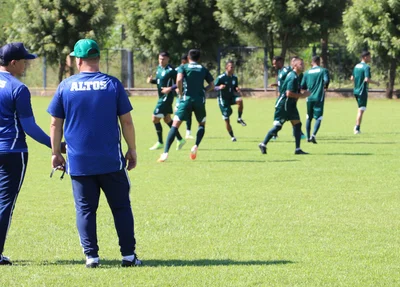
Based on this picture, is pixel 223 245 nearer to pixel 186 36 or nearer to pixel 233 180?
pixel 233 180

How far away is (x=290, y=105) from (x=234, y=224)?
25.1ft

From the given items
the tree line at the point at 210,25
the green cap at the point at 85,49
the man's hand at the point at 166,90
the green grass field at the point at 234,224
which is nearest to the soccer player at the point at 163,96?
the man's hand at the point at 166,90

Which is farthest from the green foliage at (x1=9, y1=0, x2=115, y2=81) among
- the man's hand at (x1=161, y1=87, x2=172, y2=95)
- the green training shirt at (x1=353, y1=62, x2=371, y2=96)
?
the man's hand at (x1=161, y1=87, x2=172, y2=95)

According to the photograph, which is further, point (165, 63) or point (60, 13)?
point (60, 13)

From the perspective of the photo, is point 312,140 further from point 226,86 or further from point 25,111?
point 25,111

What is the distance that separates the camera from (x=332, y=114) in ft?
102

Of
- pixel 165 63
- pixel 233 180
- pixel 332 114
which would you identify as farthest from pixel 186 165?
pixel 332 114

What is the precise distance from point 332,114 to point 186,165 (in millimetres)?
17158

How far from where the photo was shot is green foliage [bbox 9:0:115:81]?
170 ft

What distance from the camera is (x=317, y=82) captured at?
19.8 m

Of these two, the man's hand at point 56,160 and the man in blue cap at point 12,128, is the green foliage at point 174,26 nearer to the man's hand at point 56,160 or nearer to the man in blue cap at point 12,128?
the man in blue cap at point 12,128

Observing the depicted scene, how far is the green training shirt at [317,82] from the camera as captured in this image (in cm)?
1967

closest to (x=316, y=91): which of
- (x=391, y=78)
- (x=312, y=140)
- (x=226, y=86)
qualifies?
(x=312, y=140)

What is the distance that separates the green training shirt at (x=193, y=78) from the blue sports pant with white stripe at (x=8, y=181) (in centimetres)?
856
